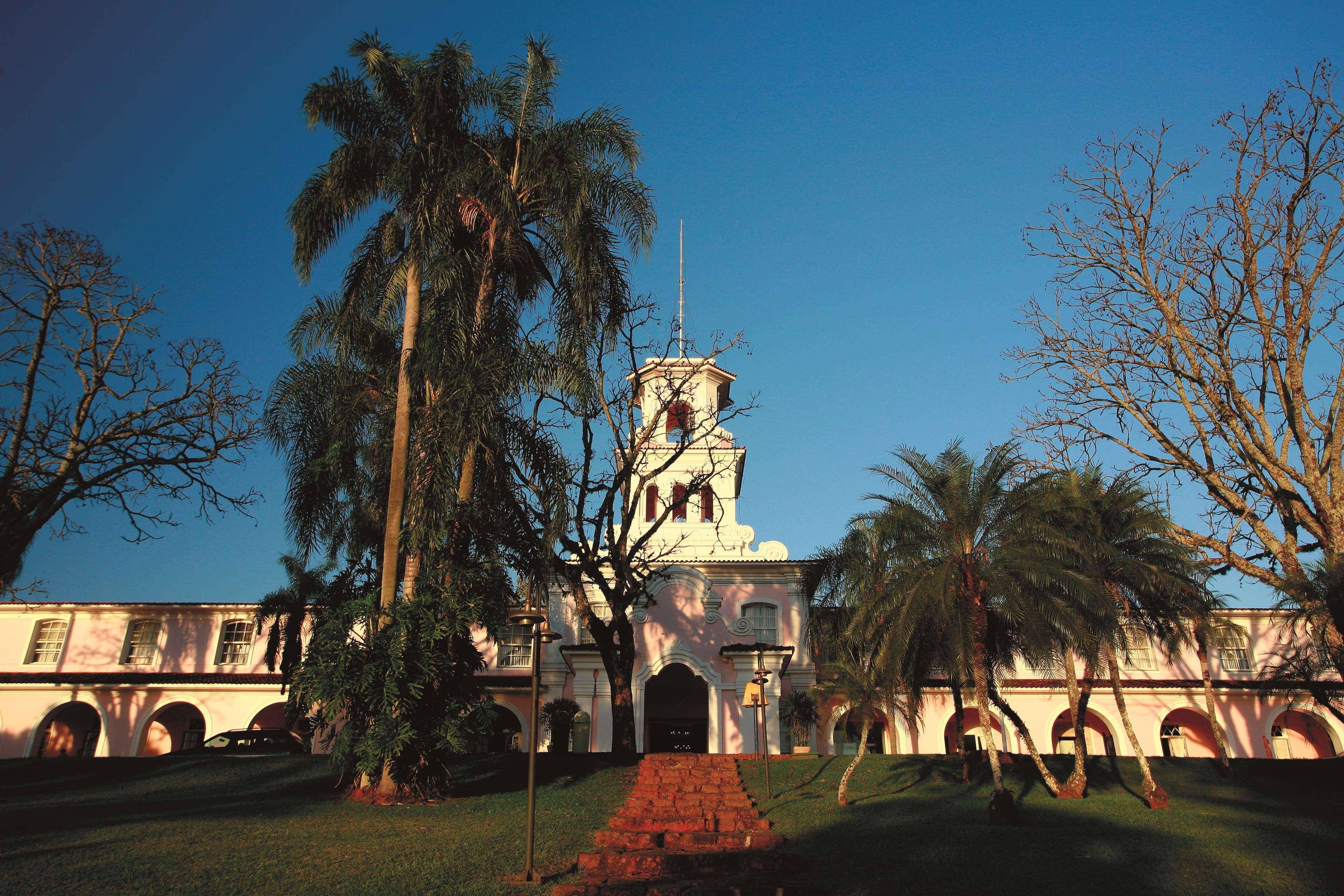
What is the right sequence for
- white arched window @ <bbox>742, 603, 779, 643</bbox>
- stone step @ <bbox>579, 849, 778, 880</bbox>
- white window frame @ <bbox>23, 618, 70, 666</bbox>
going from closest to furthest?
1. stone step @ <bbox>579, 849, 778, 880</bbox>
2. white arched window @ <bbox>742, 603, 779, 643</bbox>
3. white window frame @ <bbox>23, 618, 70, 666</bbox>

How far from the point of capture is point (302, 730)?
32.3 m

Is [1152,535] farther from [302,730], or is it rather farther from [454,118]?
[302,730]

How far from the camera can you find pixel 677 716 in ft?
109

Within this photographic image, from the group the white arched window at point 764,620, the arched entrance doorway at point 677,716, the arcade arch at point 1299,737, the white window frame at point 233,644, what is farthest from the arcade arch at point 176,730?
the arcade arch at point 1299,737

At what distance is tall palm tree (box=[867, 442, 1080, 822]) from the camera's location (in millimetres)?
17484

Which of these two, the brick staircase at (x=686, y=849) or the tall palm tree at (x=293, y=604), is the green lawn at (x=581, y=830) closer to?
the brick staircase at (x=686, y=849)

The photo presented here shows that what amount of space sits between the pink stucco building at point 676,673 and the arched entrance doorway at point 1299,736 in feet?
0.20

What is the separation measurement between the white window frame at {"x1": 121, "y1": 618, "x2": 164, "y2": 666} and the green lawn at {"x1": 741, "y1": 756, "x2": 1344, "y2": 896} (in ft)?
78.8

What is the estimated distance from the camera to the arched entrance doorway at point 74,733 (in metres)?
33.7

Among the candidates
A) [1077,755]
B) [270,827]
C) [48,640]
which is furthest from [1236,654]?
[48,640]

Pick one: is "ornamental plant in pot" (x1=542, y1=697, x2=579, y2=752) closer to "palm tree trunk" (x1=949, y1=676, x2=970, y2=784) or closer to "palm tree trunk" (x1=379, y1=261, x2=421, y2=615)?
"palm tree trunk" (x1=379, y1=261, x2=421, y2=615)

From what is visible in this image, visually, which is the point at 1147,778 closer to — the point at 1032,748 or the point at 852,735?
the point at 1032,748

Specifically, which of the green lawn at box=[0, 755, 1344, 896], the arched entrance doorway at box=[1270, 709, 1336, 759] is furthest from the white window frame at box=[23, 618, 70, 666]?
the arched entrance doorway at box=[1270, 709, 1336, 759]

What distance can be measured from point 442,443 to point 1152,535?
58.6 feet
